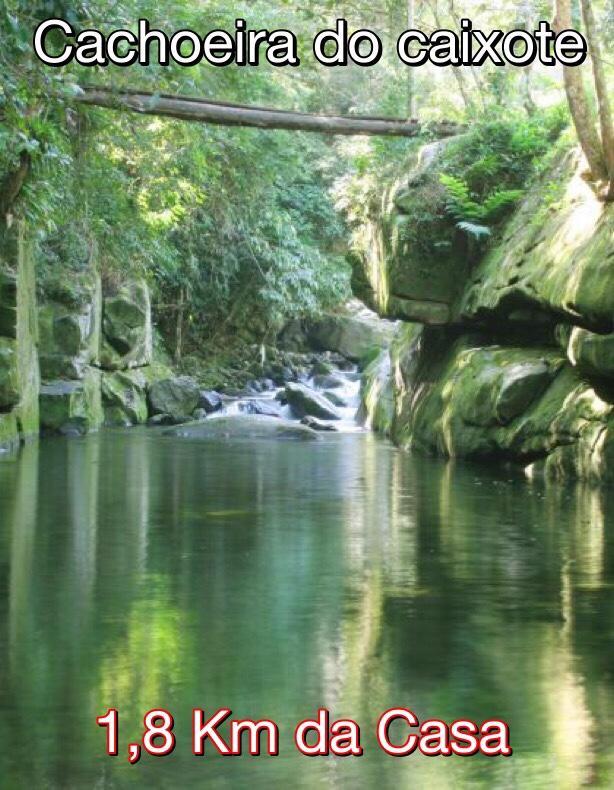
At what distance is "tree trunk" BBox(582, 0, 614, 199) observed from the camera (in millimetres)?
12898

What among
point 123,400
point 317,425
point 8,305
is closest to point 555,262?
point 8,305

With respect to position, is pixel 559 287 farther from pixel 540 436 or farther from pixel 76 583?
pixel 76 583

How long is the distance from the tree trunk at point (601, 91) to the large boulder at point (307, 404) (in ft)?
43.7

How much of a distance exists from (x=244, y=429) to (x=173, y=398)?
446 centimetres

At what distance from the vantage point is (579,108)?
13.9m

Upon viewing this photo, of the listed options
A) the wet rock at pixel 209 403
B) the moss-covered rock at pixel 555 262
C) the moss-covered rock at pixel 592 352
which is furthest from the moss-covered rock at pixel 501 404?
the wet rock at pixel 209 403

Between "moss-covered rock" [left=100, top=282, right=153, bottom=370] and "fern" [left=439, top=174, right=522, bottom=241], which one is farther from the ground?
"fern" [left=439, top=174, right=522, bottom=241]

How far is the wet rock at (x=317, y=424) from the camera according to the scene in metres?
24.2

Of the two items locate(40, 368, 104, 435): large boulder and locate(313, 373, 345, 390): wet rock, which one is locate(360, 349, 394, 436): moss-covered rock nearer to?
locate(313, 373, 345, 390): wet rock

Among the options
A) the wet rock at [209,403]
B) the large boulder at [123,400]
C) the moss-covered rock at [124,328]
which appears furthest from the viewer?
the wet rock at [209,403]

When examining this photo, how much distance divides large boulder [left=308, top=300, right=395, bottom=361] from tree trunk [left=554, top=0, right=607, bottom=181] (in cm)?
2160

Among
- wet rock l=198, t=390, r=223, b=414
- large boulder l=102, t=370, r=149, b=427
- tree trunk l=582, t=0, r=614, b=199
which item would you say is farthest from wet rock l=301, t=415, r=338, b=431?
tree trunk l=582, t=0, r=614, b=199

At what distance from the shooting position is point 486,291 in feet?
56.5

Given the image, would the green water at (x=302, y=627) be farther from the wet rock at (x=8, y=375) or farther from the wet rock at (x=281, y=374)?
the wet rock at (x=281, y=374)
